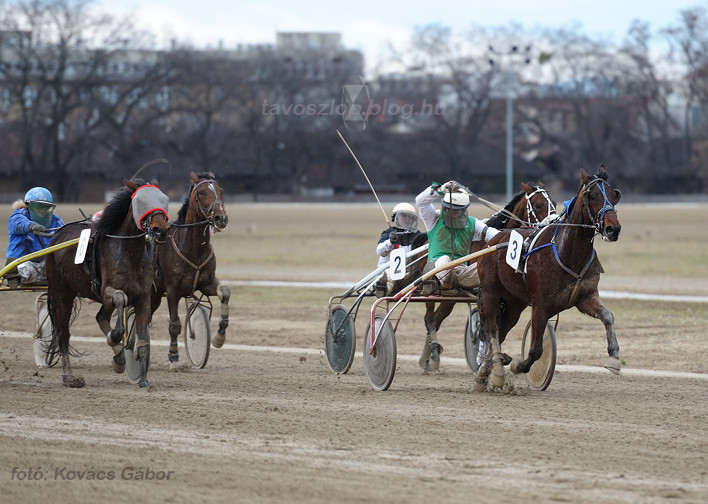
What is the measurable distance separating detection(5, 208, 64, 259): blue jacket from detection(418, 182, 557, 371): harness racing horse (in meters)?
3.84

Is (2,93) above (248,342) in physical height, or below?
above

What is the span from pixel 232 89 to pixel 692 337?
36158 mm

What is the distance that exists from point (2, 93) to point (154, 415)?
135ft

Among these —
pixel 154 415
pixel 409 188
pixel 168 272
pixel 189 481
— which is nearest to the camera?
pixel 189 481

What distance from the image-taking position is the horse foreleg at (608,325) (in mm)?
7613

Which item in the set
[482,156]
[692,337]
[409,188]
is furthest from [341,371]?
[482,156]

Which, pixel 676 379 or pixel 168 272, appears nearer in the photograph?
pixel 676 379

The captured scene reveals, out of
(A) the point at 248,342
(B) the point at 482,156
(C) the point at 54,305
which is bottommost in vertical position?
(A) the point at 248,342

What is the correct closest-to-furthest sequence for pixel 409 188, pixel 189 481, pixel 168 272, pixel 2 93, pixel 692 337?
pixel 189 481
pixel 168 272
pixel 692 337
pixel 2 93
pixel 409 188

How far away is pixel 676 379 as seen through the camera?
31.3ft

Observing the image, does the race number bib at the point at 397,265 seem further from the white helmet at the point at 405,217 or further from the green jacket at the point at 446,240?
the white helmet at the point at 405,217

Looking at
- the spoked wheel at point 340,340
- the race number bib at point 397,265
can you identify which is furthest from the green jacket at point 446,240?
the spoked wheel at point 340,340

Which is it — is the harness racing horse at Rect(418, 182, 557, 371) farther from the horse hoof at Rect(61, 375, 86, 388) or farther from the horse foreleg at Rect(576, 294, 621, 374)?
the horse hoof at Rect(61, 375, 86, 388)

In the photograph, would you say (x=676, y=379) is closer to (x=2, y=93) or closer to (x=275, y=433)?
(x=275, y=433)
